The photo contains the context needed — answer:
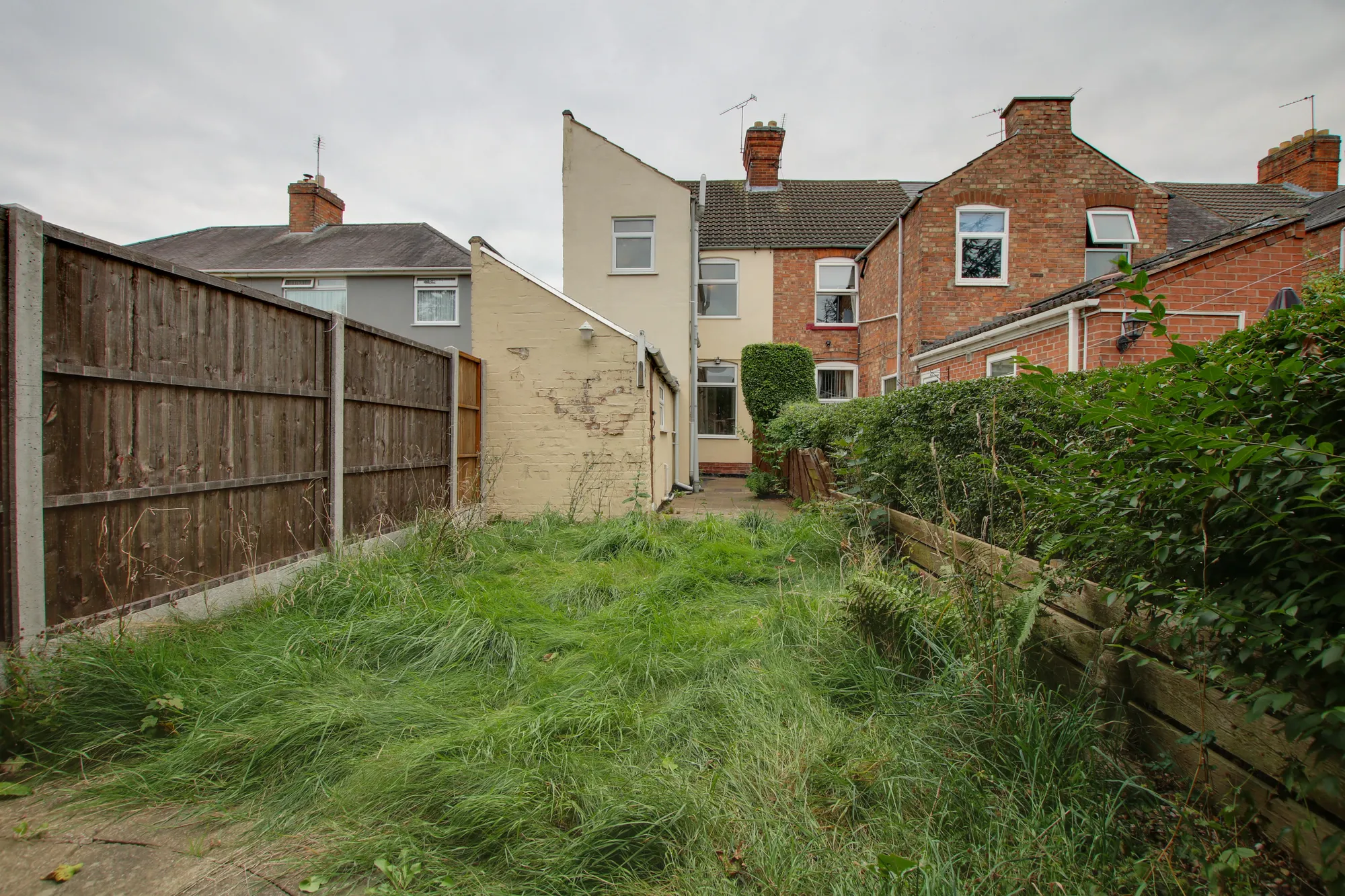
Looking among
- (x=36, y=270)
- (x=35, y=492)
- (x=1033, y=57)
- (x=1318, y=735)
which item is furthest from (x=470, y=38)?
(x=1033, y=57)

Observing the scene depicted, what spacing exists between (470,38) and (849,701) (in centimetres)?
726

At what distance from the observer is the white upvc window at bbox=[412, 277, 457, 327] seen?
1717 centimetres

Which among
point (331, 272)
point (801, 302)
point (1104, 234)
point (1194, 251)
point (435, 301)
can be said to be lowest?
point (1194, 251)

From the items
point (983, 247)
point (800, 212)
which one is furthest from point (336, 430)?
point (800, 212)

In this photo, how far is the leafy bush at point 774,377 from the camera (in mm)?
14586

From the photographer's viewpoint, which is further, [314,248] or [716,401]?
[314,248]

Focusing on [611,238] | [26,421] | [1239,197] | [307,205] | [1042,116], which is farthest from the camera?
[307,205]

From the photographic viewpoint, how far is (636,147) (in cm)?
1391

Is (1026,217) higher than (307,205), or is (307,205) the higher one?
(307,205)

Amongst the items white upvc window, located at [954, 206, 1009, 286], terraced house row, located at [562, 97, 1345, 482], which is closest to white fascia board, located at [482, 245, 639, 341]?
terraced house row, located at [562, 97, 1345, 482]

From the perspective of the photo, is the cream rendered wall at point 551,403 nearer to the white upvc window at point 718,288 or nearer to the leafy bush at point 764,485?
the leafy bush at point 764,485

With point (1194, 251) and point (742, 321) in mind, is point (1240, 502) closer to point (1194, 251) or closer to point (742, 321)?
point (1194, 251)

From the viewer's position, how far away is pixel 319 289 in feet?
56.8

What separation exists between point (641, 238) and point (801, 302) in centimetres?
510
